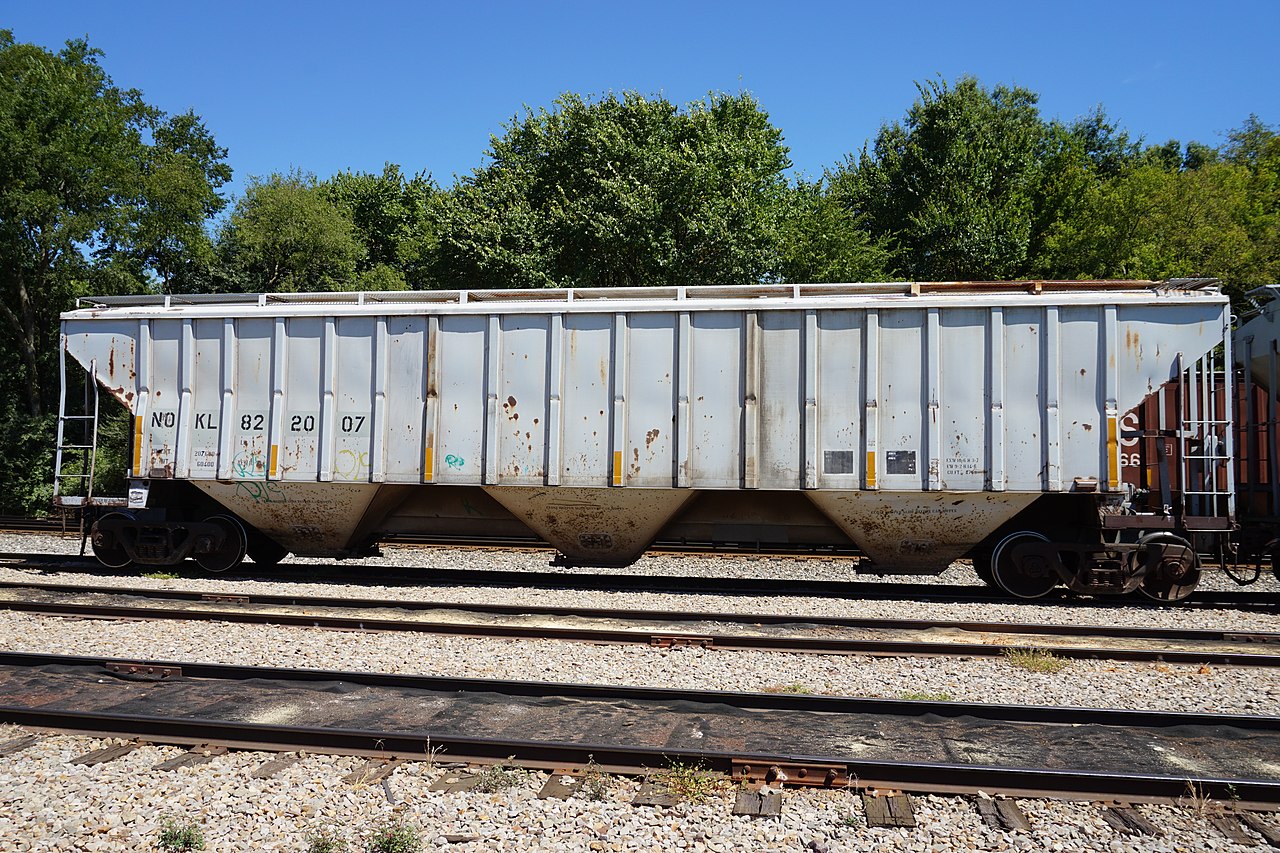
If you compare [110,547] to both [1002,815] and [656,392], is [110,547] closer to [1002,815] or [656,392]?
[656,392]

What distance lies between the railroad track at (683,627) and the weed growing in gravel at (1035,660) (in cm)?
7

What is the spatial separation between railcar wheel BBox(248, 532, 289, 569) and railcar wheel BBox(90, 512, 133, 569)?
174 centimetres

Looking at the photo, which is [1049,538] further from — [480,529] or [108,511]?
[108,511]

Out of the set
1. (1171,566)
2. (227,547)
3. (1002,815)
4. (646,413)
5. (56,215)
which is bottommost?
(1002,815)

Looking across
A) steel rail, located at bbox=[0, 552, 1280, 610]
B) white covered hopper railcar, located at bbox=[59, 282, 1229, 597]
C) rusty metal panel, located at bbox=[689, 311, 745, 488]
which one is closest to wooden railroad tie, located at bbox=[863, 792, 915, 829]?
white covered hopper railcar, located at bbox=[59, 282, 1229, 597]

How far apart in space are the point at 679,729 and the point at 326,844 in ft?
8.24

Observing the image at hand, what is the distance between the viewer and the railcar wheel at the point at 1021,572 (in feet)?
36.2

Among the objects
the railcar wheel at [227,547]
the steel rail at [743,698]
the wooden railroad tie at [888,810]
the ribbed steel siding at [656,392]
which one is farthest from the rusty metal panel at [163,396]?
the wooden railroad tie at [888,810]

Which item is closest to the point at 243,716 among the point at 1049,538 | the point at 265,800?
the point at 265,800

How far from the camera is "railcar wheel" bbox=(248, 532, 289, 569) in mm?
13492

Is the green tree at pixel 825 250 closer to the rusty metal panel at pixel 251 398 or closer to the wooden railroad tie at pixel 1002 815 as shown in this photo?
the rusty metal panel at pixel 251 398

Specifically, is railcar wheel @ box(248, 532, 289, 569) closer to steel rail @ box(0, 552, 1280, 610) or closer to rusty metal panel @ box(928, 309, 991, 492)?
steel rail @ box(0, 552, 1280, 610)

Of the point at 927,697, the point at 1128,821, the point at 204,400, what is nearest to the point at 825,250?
the point at 204,400

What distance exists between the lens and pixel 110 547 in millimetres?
12875
